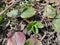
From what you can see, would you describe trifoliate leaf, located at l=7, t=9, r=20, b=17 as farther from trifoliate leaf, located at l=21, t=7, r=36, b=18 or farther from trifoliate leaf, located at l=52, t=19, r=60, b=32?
trifoliate leaf, located at l=52, t=19, r=60, b=32

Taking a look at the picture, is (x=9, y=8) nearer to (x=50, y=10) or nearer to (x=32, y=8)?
(x=32, y=8)

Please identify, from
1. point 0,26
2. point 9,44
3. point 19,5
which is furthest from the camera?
point 19,5

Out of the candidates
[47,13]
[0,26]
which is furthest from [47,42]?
[0,26]

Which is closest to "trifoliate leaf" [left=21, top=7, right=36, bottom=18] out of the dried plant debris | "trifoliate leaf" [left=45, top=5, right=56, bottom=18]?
the dried plant debris

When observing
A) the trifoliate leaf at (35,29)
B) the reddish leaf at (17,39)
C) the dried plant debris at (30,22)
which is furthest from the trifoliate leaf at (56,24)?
the reddish leaf at (17,39)

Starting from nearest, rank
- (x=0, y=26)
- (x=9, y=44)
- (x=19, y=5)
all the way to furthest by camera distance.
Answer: (x=9, y=44) → (x=0, y=26) → (x=19, y=5)

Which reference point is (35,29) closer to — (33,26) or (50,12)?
(33,26)
